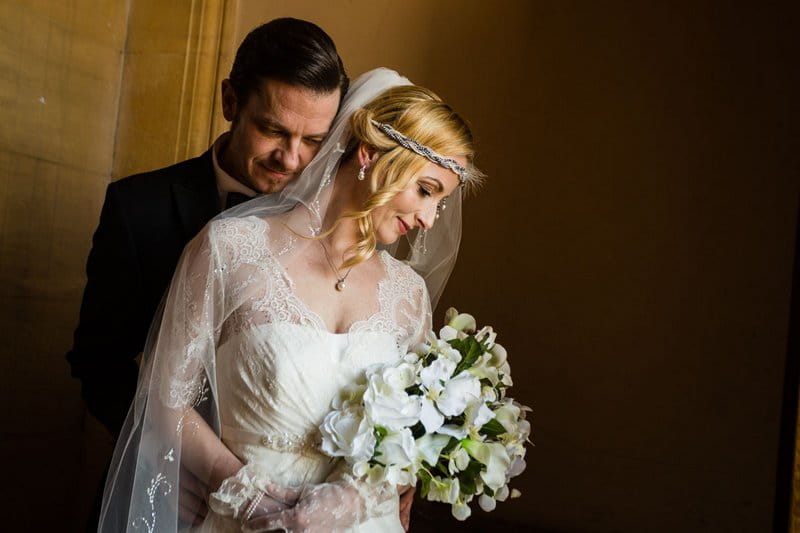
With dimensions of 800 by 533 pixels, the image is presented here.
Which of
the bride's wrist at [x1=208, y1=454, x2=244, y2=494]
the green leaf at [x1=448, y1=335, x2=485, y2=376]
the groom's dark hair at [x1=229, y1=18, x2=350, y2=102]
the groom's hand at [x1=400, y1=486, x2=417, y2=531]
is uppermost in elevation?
the groom's dark hair at [x1=229, y1=18, x2=350, y2=102]

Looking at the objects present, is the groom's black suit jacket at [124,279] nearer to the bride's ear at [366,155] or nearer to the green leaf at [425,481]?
the bride's ear at [366,155]

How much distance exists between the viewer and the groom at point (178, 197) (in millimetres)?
2215

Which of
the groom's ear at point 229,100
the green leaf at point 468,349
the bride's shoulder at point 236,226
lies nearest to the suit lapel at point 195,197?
the groom's ear at point 229,100

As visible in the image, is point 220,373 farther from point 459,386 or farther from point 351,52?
point 351,52

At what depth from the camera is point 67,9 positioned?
3.22 m

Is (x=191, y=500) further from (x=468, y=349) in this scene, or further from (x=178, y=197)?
(x=178, y=197)

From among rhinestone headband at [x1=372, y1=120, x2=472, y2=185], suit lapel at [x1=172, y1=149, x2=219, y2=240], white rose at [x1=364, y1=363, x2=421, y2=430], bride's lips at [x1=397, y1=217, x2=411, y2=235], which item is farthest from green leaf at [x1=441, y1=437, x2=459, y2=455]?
suit lapel at [x1=172, y1=149, x2=219, y2=240]

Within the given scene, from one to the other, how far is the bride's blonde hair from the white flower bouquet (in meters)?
0.39

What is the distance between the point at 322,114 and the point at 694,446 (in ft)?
5.77

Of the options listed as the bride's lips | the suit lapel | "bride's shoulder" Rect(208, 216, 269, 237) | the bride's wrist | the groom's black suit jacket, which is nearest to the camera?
the bride's wrist

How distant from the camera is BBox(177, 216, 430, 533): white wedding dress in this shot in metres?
1.89

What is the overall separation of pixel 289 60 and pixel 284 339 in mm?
863

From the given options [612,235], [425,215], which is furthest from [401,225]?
[612,235]

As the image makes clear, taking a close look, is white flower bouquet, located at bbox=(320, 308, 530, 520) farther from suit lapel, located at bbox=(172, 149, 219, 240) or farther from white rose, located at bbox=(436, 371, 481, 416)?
suit lapel, located at bbox=(172, 149, 219, 240)
